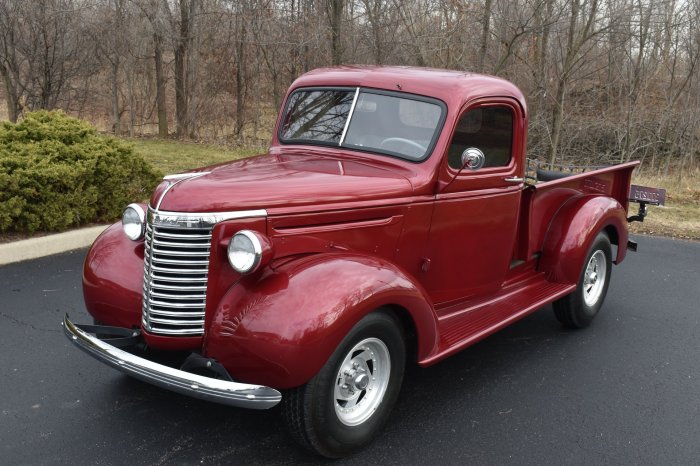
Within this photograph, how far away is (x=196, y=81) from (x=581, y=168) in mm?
14785

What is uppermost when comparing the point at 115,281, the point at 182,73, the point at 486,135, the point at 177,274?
the point at 182,73

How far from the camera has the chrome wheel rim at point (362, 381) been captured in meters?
3.05

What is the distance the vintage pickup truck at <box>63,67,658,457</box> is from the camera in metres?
2.79

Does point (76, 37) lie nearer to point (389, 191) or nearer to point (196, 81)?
point (196, 81)

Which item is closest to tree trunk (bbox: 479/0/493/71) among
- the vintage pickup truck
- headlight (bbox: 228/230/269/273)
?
the vintage pickup truck

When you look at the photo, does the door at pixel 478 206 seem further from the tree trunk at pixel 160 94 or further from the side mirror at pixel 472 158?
the tree trunk at pixel 160 94

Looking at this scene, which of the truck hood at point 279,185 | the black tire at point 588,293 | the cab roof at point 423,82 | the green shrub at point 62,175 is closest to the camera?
the truck hood at point 279,185

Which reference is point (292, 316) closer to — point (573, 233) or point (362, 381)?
point (362, 381)

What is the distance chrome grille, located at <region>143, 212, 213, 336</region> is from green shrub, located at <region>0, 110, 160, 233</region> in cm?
389

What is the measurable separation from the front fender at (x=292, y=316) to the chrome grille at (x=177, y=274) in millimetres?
129

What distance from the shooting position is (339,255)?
122 inches

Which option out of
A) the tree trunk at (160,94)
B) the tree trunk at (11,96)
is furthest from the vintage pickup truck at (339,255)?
the tree trunk at (160,94)

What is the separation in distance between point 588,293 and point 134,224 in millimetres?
3652

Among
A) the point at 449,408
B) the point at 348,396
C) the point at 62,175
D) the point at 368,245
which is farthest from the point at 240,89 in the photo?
the point at 348,396
